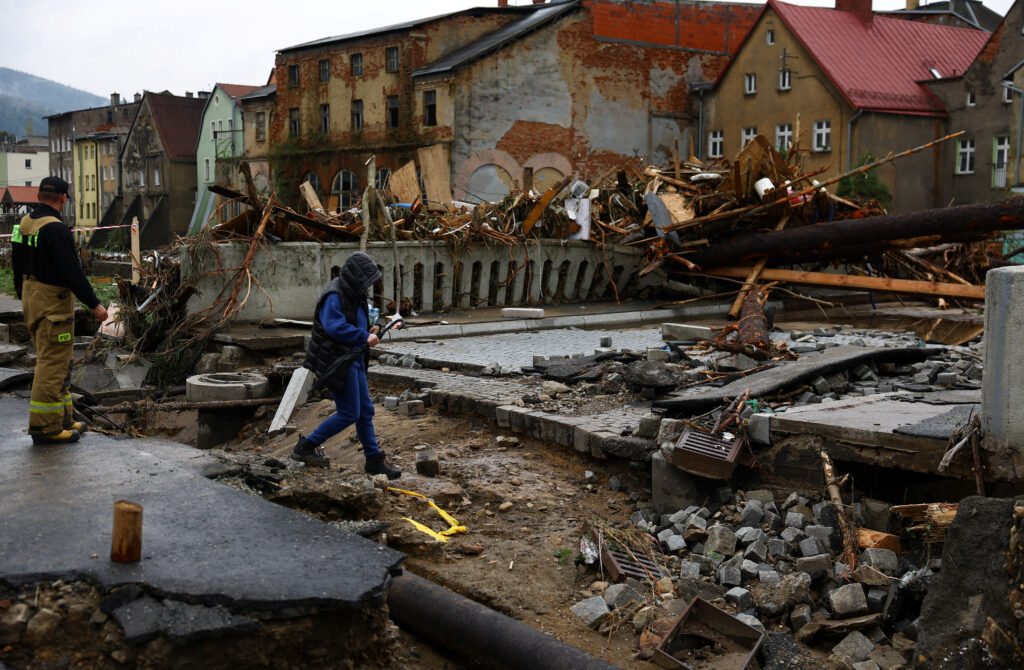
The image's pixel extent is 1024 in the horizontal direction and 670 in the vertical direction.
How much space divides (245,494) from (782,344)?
5.86 meters

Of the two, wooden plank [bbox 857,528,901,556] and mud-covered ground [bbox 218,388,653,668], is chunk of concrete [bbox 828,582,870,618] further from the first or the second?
mud-covered ground [bbox 218,388,653,668]

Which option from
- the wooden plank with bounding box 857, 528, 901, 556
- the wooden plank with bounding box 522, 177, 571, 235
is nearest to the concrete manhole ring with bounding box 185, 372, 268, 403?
the wooden plank with bounding box 857, 528, 901, 556

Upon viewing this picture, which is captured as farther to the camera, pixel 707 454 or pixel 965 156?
pixel 965 156

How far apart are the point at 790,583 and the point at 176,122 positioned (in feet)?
199

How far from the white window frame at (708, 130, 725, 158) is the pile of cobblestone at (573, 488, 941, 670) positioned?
115ft

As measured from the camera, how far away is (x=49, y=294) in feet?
21.5

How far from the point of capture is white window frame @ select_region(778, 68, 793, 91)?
36.6 m

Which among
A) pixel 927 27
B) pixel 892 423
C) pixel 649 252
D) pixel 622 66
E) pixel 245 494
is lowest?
pixel 245 494

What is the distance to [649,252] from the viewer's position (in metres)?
16.6

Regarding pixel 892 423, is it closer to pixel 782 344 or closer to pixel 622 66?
pixel 782 344

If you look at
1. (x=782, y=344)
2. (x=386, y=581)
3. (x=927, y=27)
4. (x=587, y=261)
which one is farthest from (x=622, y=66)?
(x=386, y=581)

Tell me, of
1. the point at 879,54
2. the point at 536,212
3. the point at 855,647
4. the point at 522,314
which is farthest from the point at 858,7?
the point at 855,647

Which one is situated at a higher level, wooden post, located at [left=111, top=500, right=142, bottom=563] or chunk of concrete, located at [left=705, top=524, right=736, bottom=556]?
wooden post, located at [left=111, top=500, right=142, bottom=563]

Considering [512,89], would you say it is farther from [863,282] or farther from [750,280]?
[863,282]
